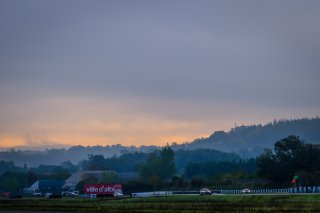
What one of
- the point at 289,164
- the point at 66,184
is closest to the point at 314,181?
the point at 289,164

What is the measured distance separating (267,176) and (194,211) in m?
59.0

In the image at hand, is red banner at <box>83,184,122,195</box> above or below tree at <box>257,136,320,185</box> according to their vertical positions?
below

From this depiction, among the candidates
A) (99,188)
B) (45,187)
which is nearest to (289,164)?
(99,188)

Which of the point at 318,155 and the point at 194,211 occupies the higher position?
the point at 318,155

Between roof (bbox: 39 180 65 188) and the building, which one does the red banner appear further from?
roof (bbox: 39 180 65 188)

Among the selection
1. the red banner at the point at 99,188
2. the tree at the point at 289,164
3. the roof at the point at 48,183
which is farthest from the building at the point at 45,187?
the tree at the point at 289,164

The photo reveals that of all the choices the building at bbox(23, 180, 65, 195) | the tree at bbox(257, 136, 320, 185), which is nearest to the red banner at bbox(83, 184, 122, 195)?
the tree at bbox(257, 136, 320, 185)

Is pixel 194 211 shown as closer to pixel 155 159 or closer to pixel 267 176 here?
pixel 267 176

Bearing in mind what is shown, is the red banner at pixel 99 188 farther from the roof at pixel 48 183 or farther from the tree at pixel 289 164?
the roof at pixel 48 183

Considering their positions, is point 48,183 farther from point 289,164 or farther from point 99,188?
point 289,164

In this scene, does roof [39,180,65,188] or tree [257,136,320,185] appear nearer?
tree [257,136,320,185]

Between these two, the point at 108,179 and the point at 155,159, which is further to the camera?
the point at 155,159

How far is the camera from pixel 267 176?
11075cm

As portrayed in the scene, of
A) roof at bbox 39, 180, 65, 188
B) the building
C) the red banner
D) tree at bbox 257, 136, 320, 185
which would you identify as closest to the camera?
the red banner
